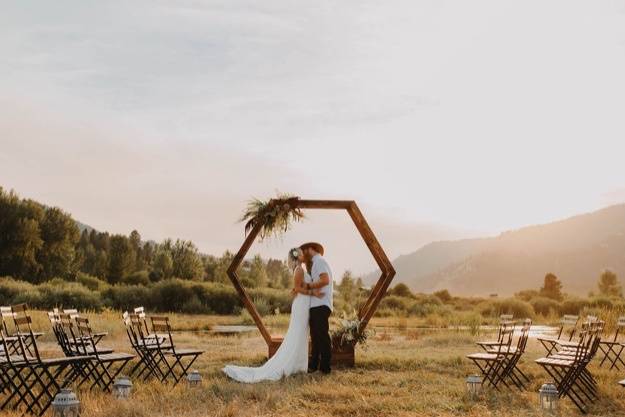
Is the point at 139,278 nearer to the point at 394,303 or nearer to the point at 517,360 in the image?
the point at 394,303

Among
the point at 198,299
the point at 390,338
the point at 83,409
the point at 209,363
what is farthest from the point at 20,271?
the point at 83,409

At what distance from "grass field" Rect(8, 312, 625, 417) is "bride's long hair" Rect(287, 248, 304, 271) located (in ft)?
5.66

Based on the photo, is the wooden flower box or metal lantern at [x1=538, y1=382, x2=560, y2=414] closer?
metal lantern at [x1=538, y1=382, x2=560, y2=414]

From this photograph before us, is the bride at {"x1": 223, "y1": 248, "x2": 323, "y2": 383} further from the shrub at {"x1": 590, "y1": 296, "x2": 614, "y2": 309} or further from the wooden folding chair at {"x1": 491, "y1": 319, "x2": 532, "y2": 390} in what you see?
the shrub at {"x1": 590, "y1": 296, "x2": 614, "y2": 309}

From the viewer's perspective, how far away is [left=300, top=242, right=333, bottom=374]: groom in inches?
459

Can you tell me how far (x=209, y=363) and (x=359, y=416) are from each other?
16.5 ft

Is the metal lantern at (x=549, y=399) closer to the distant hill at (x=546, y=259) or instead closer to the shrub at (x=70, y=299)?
the shrub at (x=70, y=299)

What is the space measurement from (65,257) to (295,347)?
113 feet

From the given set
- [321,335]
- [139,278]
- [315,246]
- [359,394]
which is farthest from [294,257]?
[139,278]

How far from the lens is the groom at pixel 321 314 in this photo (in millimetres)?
11664

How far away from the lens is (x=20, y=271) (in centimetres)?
4050

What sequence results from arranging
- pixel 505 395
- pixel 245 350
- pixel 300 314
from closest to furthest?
pixel 505 395 → pixel 300 314 → pixel 245 350

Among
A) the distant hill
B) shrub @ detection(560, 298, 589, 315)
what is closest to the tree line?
shrub @ detection(560, 298, 589, 315)

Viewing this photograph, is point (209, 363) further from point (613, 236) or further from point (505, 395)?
point (613, 236)
